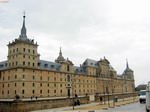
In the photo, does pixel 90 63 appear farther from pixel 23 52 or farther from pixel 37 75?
pixel 23 52

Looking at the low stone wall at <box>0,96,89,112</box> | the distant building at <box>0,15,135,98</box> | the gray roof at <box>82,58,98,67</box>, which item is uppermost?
the gray roof at <box>82,58,98,67</box>

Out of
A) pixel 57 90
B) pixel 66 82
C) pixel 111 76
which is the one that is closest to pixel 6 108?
pixel 57 90

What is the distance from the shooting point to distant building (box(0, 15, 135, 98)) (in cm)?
6644

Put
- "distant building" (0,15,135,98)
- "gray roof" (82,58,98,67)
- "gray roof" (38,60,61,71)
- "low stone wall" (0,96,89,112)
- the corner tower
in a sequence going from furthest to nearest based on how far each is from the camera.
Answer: "gray roof" (82,58,98,67) < "gray roof" (38,60,61,71) < the corner tower < "distant building" (0,15,135,98) < "low stone wall" (0,96,89,112)

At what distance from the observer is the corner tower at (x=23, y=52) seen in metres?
67.1

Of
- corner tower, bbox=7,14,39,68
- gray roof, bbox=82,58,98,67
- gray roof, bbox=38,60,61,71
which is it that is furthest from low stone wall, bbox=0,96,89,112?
gray roof, bbox=82,58,98,67

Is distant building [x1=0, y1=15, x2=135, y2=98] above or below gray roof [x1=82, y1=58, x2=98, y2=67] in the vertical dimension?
below

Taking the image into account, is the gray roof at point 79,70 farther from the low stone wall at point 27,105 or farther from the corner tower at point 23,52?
the low stone wall at point 27,105

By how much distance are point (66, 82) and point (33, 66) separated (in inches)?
748

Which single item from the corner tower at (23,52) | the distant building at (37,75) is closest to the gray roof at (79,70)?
the distant building at (37,75)

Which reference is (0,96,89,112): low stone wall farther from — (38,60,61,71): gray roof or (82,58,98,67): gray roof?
(82,58,98,67): gray roof

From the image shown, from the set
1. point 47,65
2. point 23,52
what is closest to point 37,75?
point 47,65

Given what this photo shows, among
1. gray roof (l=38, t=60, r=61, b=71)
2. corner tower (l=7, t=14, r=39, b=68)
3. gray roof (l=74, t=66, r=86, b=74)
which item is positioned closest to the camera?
corner tower (l=7, t=14, r=39, b=68)

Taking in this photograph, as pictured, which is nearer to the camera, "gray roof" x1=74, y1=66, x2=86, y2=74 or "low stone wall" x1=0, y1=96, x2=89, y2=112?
"low stone wall" x1=0, y1=96, x2=89, y2=112
